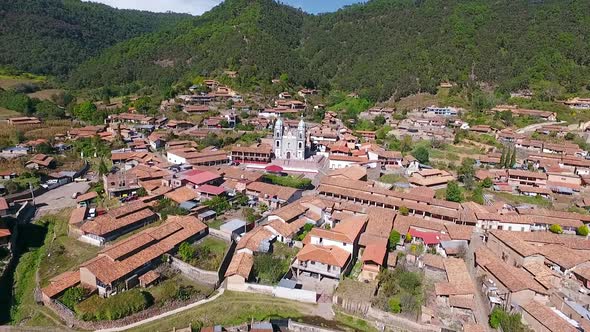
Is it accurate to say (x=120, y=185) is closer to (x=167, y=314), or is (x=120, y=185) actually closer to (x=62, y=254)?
(x=62, y=254)

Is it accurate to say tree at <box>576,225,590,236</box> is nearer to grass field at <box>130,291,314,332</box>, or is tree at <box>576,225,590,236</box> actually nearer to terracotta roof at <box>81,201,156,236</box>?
grass field at <box>130,291,314,332</box>

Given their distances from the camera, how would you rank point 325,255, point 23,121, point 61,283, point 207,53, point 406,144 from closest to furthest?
point 61,283
point 325,255
point 406,144
point 23,121
point 207,53

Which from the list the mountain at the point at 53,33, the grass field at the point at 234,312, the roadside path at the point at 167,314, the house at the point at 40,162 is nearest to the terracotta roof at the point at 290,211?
the grass field at the point at 234,312

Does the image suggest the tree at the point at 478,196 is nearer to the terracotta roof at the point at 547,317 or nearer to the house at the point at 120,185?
the terracotta roof at the point at 547,317

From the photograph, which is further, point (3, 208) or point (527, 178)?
point (527, 178)

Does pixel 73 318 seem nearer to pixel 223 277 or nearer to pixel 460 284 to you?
pixel 223 277

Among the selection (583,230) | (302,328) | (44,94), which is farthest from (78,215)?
(44,94)

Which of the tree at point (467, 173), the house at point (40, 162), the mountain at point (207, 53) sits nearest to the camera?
the tree at point (467, 173)
